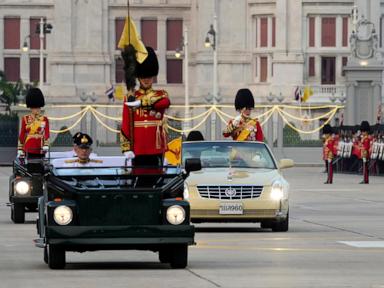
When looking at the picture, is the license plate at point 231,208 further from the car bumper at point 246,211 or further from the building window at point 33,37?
the building window at point 33,37

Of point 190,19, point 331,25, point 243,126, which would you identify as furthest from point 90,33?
point 243,126

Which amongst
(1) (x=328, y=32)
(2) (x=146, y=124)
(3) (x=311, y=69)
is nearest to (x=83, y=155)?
(2) (x=146, y=124)

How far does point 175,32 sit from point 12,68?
11.7 m

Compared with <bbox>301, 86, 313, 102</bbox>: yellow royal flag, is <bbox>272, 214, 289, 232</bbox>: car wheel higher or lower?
lower

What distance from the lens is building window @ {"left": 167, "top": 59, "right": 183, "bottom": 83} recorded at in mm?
137375

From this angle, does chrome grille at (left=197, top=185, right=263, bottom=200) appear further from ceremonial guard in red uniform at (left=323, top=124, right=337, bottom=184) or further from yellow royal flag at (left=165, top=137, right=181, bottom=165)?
ceremonial guard in red uniform at (left=323, top=124, right=337, bottom=184)

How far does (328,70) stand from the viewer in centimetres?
13188

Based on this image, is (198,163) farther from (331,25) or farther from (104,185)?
(331,25)

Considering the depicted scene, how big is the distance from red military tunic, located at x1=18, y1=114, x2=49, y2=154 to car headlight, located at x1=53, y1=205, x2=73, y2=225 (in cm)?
1254

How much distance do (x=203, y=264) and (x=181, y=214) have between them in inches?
49.7

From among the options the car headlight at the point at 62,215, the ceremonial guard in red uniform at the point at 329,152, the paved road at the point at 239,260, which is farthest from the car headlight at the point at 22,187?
the ceremonial guard in red uniform at the point at 329,152

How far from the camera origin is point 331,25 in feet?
434

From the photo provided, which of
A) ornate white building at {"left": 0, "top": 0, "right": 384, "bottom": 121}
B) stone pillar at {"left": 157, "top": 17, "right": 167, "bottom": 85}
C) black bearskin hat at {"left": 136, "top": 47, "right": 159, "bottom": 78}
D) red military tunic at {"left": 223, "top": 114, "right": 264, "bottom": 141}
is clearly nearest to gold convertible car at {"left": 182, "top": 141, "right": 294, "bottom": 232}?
red military tunic at {"left": 223, "top": 114, "right": 264, "bottom": 141}

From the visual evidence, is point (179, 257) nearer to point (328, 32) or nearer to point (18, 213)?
point (18, 213)
